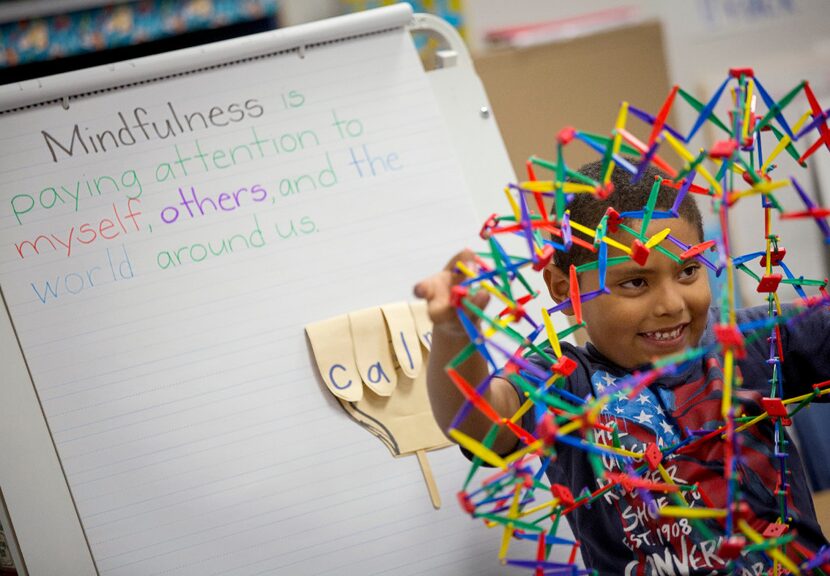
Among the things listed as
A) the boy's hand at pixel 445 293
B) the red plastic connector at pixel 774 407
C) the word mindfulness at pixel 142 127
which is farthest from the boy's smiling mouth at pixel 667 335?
the word mindfulness at pixel 142 127

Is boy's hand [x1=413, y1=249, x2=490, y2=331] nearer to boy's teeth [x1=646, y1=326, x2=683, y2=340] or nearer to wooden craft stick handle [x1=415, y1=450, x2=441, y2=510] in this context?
boy's teeth [x1=646, y1=326, x2=683, y2=340]

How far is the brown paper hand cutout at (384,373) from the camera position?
1062 mm

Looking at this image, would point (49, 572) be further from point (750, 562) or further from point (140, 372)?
point (750, 562)

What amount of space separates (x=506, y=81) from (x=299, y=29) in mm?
612

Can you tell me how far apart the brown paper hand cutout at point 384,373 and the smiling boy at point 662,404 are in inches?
A: 7.7

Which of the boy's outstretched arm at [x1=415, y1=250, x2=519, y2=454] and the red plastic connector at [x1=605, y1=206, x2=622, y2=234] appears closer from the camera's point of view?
the boy's outstretched arm at [x1=415, y1=250, x2=519, y2=454]

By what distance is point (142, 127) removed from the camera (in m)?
1.09

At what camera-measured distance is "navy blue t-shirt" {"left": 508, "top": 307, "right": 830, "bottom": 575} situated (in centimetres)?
84

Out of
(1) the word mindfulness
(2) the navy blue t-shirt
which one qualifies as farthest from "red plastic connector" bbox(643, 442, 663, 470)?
(1) the word mindfulness

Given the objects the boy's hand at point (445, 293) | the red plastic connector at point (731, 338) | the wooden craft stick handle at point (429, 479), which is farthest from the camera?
the wooden craft stick handle at point (429, 479)

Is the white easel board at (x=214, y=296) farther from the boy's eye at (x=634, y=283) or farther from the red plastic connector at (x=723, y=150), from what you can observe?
the red plastic connector at (x=723, y=150)

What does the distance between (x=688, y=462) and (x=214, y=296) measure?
22.1 inches

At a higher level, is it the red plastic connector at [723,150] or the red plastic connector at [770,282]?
the red plastic connector at [723,150]

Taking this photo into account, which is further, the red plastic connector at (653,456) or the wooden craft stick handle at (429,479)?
the wooden craft stick handle at (429,479)
